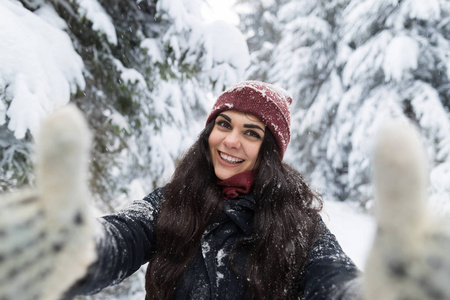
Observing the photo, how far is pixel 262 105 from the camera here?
1.86m

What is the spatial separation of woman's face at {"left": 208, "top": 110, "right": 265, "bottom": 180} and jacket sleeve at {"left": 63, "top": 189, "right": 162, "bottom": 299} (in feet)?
1.55

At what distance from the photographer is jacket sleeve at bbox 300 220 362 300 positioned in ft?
3.24

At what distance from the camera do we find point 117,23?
322cm

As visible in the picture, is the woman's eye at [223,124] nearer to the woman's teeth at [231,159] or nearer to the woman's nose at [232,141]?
the woman's nose at [232,141]

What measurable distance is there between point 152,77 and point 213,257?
255 cm

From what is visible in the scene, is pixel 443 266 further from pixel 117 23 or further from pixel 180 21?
pixel 117 23

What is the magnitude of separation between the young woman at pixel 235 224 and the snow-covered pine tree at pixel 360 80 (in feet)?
13.0

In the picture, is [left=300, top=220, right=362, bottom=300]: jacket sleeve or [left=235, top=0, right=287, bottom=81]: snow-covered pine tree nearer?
[left=300, top=220, right=362, bottom=300]: jacket sleeve

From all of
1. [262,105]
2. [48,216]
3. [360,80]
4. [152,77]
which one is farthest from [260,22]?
[48,216]

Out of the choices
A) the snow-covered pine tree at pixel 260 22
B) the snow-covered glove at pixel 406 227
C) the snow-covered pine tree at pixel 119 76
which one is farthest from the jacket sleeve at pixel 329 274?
the snow-covered pine tree at pixel 260 22

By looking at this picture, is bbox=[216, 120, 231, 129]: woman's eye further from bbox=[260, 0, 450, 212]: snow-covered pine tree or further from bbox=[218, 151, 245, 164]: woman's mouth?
bbox=[260, 0, 450, 212]: snow-covered pine tree

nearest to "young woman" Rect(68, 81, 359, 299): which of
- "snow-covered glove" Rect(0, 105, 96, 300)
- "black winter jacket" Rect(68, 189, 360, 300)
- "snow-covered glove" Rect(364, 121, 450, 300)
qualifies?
"black winter jacket" Rect(68, 189, 360, 300)

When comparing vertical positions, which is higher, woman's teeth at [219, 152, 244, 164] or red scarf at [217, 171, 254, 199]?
woman's teeth at [219, 152, 244, 164]

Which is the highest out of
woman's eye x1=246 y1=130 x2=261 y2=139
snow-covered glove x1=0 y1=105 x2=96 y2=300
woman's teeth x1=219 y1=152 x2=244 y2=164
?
snow-covered glove x1=0 y1=105 x2=96 y2=300
